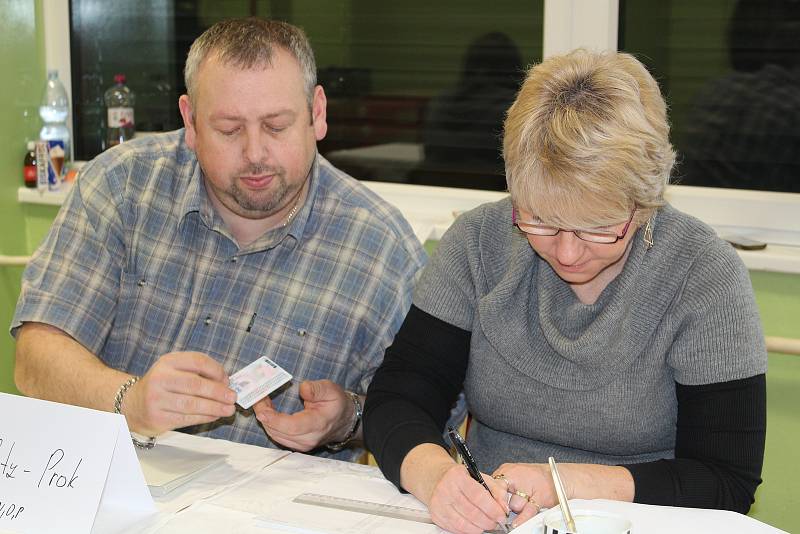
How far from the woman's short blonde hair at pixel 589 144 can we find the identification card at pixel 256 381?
21.8 inches

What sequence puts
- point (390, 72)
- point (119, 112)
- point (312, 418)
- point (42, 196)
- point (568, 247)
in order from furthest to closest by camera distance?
point (119, 112)
point (42, 196)
point (390, 72)
point (312, 418)
point (568, 247)

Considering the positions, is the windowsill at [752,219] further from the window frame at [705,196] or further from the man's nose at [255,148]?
the man's nose at [255,148]

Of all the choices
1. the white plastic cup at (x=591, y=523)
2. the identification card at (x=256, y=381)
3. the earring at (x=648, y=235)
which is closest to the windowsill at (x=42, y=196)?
the identification card at (x=256, y=381)

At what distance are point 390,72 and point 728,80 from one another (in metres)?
1.16

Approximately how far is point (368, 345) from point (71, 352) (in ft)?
2.02

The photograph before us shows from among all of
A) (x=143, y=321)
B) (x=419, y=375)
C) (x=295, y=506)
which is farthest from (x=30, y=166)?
(x=295, y=506)

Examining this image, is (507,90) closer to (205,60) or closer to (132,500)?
(205,60)

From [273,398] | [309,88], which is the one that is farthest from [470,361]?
[309,88]

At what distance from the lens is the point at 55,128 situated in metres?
3.76

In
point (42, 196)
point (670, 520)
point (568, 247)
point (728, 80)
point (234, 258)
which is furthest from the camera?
point (42, 196)

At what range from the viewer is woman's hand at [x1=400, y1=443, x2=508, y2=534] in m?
1.46

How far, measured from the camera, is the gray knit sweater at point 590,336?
5.56 ft

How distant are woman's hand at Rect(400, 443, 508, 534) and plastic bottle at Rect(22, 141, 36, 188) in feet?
8.49

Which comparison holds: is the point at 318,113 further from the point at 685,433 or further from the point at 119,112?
the point at 119,112
